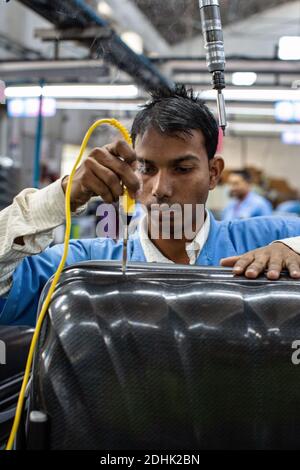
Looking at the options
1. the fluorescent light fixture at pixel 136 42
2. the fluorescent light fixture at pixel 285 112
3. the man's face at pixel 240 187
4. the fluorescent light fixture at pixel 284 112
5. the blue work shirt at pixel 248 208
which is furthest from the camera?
the fluorescent light fixture at pixel 284 112

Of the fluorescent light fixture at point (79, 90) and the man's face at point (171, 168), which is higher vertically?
the fluorescent light fixture at point (79, 90)

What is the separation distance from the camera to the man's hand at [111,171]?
73 cm

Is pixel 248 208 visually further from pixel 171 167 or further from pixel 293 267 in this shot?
pixel 293 267

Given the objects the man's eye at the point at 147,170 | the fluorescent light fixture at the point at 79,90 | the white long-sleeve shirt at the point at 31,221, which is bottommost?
the white long-sleeve shirt at the point at 31,221

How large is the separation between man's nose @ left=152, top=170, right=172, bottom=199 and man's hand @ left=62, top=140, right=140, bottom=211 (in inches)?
15.3

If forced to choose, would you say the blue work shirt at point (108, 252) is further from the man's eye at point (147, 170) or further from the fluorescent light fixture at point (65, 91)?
the fluorescent light fixture at point (65, 91)

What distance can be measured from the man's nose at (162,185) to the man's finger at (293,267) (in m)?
0.37

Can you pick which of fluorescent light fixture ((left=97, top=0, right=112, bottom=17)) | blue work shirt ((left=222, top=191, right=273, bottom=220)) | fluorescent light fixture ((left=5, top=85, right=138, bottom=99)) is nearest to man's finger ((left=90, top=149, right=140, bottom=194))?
fluorescent light fixture ((left=97, top=0, right=112, bottom=17))

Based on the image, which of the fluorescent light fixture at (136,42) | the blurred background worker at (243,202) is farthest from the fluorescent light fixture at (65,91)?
the blurred background worker at (243,202)

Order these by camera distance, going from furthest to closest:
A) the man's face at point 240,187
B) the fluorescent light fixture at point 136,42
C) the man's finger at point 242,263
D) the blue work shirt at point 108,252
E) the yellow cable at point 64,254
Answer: the man's face at point 240,187 < the fluorescent light fixture at point 136,42 < the blue work shirt at point 108,252 < the man's finger at point 242,263 < the yellow cable at point 64,254

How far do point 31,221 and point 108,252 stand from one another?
437mm

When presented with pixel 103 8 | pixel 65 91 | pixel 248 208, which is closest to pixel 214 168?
pixel 103 8

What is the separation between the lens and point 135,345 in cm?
70

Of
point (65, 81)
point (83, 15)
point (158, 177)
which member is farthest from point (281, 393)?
point (65, 81)
